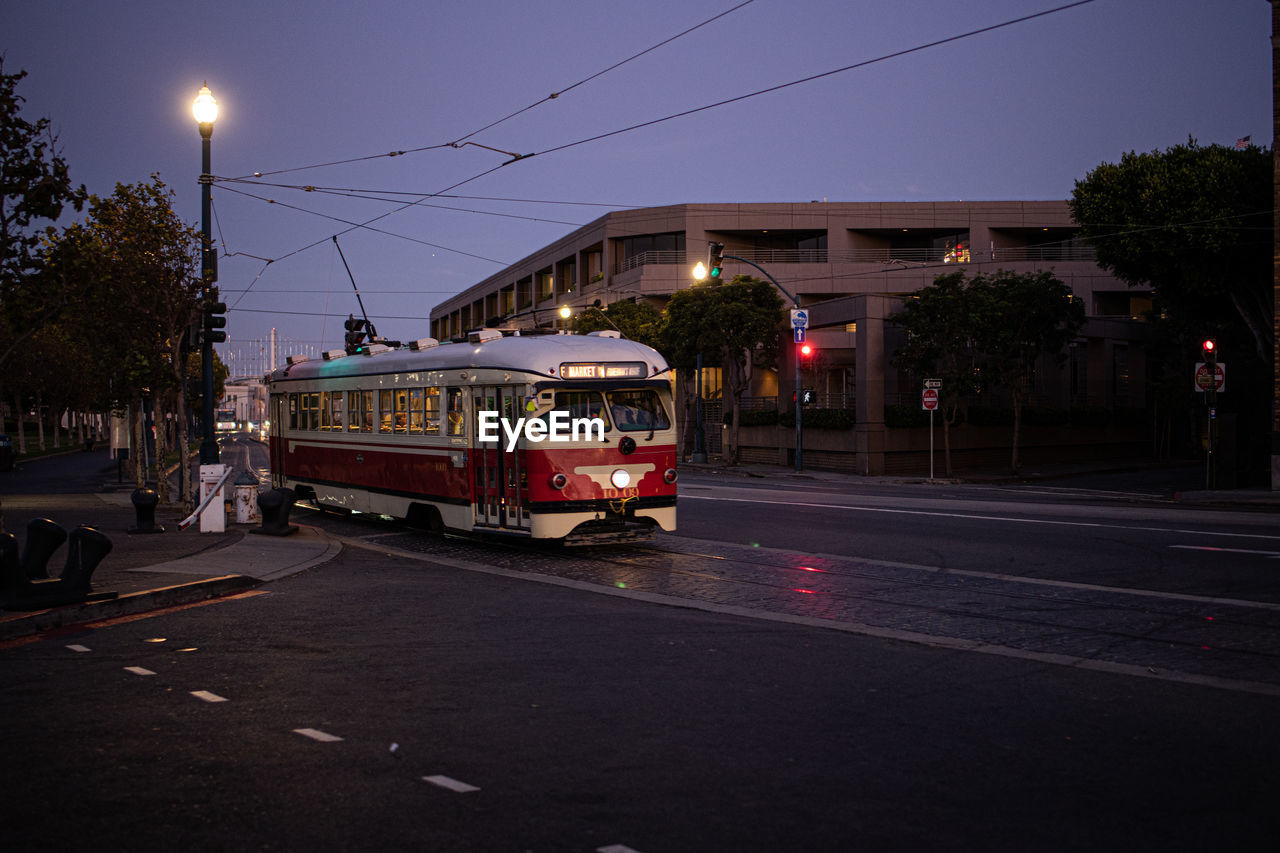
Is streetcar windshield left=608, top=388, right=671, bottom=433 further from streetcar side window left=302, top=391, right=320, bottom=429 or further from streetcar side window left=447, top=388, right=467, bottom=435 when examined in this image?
streetcar side window left=302, top=391, right=320, bottom=429

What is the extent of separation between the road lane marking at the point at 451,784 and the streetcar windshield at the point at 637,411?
29.7 ft

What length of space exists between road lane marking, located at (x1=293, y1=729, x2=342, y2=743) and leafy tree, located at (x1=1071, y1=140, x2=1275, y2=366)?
3070 centimetres

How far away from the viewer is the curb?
8.91 metres

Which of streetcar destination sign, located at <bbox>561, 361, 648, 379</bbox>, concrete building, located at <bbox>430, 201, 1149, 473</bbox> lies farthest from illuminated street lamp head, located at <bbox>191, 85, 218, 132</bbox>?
concrete building, located at <bbox>430, 201, 1149, 473</bbox>

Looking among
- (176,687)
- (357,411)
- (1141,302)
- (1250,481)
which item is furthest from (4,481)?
(1141,302)

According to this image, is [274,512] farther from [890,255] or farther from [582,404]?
[890,255]

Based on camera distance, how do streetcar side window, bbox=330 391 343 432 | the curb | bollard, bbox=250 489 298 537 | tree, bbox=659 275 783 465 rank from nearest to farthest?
the curb
bollard, bbox=250 489 298 537
streetcar side window, bbox=330 391 343 432
tree, bbox=659 275 783 465

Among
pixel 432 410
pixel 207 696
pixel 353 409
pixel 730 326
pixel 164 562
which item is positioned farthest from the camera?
pixel 730 326

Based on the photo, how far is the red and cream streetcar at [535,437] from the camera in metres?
13.6

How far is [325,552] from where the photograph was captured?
14164 millimetres

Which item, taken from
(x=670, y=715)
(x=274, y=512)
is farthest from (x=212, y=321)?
(x=670, y=715)

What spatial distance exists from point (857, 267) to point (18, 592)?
54.6 meters

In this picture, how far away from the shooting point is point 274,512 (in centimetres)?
1557

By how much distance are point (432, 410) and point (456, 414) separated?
30.8 inches
